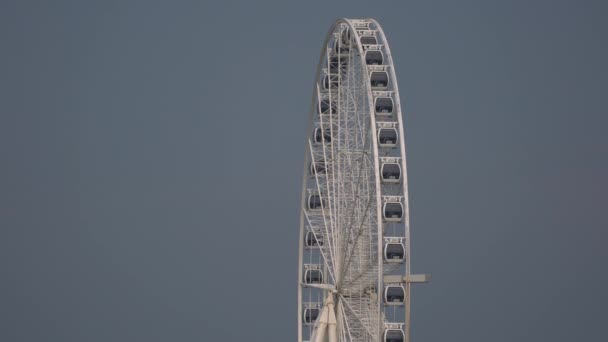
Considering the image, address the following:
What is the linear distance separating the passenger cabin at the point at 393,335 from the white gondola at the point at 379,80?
10.6 metres

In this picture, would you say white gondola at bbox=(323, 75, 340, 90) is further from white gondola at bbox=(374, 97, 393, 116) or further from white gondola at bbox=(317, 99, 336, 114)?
white gondola at bbox=(374, 97, 393, 116)

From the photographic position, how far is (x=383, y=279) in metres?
77.6

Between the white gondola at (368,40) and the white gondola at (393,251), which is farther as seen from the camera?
the white gondola at (368,40)

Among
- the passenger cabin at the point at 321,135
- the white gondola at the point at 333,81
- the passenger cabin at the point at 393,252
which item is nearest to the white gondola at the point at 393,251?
the passenger cabin at the point at 393,252

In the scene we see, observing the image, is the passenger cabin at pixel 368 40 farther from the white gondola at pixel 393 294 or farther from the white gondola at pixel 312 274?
the white gondola at pixel 312 274

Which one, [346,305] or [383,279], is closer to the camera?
[383,279]

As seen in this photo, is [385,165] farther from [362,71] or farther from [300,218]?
[300,218]

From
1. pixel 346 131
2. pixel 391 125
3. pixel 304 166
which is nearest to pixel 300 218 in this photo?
pixel 304 166

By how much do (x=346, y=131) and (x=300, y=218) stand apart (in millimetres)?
8844

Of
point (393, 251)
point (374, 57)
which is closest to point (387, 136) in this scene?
point (374, 57)

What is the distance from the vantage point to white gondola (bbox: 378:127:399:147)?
80125 millimetres

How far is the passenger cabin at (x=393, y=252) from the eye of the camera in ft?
256

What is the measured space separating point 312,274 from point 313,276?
0.16 m

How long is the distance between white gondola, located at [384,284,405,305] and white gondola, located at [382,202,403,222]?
281 centimetres
